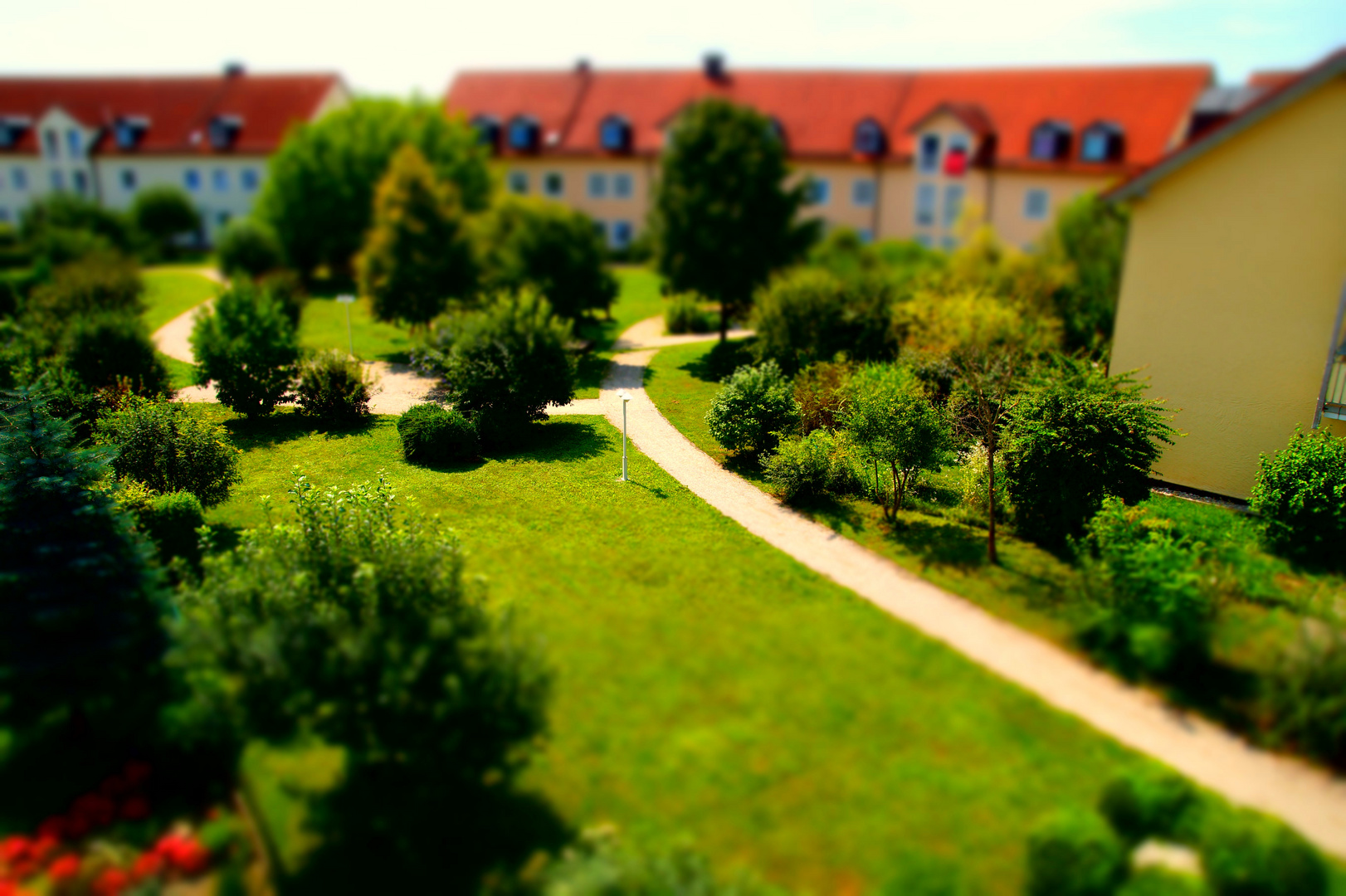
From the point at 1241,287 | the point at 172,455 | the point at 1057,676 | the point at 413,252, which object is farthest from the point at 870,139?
the point at 1057,676

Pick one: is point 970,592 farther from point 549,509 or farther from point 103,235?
point 103,235

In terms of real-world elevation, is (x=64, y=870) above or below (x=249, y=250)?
below

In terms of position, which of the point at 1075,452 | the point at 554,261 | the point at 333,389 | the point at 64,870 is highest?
the point at 554,261

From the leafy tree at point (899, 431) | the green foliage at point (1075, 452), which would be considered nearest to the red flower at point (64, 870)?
the leafy tree at point (899, 431)

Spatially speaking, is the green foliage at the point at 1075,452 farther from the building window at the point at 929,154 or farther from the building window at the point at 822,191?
the building window at the point at 822,191

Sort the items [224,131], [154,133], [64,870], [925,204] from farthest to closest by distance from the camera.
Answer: [154,133], [224,131], [925,204], [64,870]

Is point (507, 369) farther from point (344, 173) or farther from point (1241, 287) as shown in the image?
point (344, 173)

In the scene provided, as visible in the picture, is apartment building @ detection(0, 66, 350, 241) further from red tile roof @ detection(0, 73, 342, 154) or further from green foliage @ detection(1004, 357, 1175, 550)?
green foliage @ detection(1004, 357, 1175, 550)

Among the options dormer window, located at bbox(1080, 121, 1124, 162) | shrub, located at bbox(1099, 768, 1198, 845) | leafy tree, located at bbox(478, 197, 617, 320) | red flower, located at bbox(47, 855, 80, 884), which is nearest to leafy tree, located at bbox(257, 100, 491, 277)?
leafy tree, located at bbox(478, 197, 617, 320)
